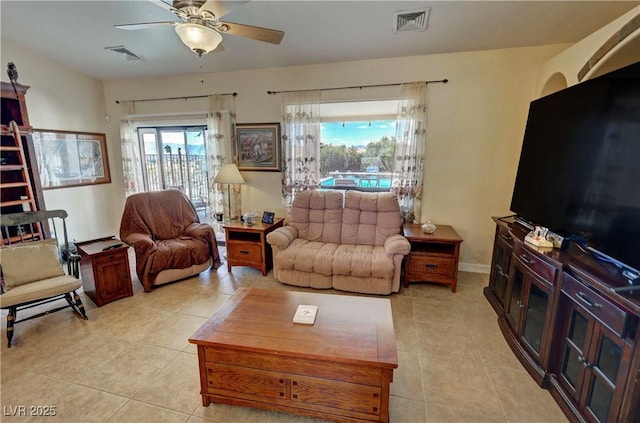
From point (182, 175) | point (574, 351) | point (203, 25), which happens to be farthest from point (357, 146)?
point (574, 351)

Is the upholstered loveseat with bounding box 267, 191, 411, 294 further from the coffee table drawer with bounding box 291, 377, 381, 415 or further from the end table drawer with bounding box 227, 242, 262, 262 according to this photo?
the coffee table drawer with bounding box 291, 377, 381, 415

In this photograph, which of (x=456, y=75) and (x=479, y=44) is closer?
(x=479, y=44)

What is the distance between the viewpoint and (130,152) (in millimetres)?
4703

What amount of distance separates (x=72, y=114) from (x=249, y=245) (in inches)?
135

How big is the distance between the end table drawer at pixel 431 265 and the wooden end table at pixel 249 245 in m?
1.75

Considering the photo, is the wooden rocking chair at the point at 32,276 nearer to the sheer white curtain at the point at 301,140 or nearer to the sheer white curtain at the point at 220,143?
the sheer white curtain at the point at 220,143

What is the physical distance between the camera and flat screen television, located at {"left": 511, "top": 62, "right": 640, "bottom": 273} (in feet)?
4.90

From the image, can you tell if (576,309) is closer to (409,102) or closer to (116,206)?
(409,102)

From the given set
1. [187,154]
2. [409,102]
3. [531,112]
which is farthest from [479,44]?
[187,154]

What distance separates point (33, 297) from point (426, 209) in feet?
13.4

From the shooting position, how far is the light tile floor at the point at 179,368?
5.58ft

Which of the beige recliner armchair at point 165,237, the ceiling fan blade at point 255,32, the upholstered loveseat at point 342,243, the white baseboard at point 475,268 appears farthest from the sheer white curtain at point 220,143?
the white baseboard at point 475,268

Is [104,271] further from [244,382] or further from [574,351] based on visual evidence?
[574,351]

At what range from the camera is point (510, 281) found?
8.01 ft
